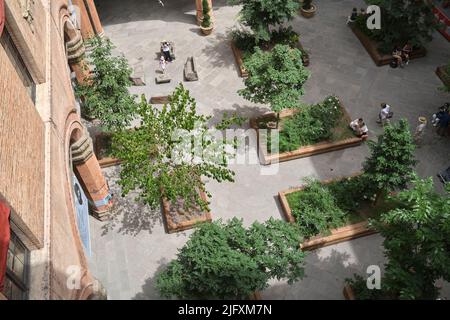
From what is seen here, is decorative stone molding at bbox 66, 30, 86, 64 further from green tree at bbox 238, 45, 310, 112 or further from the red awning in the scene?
the red awning

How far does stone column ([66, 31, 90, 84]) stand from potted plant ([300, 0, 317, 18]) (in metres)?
12.1

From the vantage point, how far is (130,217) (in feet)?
55.2

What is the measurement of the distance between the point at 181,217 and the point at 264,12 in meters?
10.6

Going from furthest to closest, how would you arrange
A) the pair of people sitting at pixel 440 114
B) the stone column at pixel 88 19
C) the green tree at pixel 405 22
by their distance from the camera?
the stone column at pixel 88 19, the green tree at pixel 405 22, the pair of people sitting at pixel 440 114

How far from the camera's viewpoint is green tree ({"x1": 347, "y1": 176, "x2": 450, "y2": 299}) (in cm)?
957

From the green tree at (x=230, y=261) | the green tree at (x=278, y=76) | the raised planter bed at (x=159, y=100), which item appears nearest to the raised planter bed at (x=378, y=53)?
the green tree at (x=278, y=76)

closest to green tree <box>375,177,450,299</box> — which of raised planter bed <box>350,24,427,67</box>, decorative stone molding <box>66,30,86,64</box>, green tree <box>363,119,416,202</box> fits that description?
green tree <box>363,119,416,202</box>

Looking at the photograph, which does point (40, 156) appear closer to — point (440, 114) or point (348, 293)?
point (348, 293)

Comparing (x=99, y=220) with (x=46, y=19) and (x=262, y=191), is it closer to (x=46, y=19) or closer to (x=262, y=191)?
(x=262, y=191)

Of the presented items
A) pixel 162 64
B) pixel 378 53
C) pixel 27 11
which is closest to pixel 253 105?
pixel 162 64

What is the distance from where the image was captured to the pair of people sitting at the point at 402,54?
2056 cm

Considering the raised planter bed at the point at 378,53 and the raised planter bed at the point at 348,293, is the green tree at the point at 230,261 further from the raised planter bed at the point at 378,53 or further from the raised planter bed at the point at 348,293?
the raised planter bed at the point at 378,53

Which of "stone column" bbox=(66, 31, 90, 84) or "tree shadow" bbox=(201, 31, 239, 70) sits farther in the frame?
"tree shadow" bbox=(201, 31, 239, 70)

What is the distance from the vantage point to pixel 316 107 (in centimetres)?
1836
